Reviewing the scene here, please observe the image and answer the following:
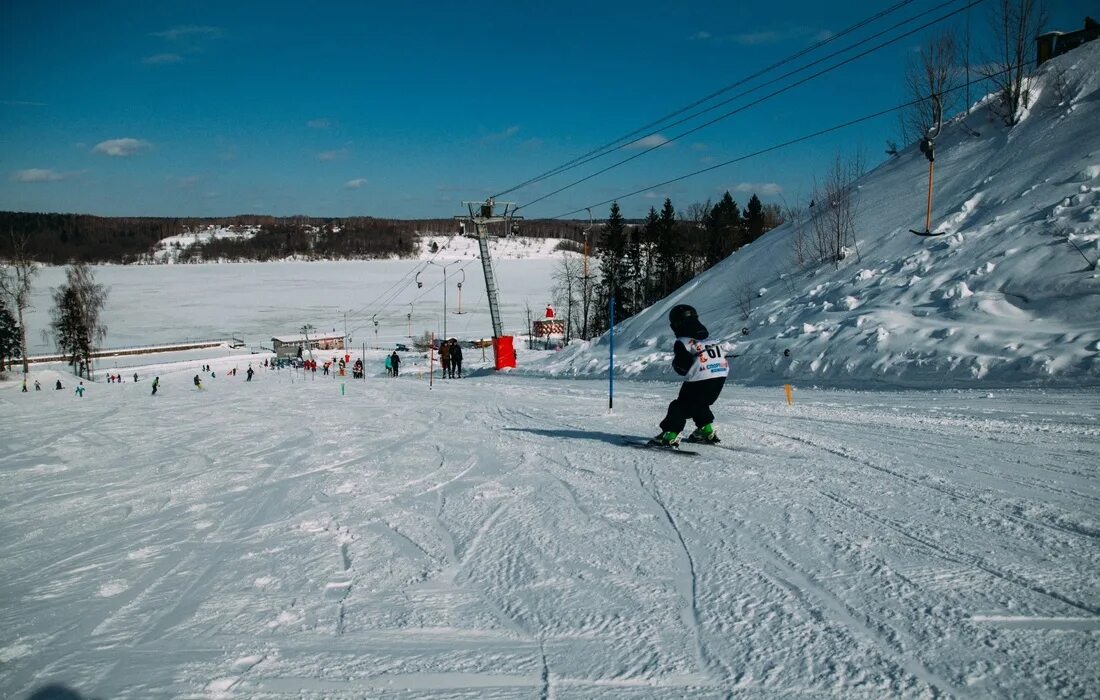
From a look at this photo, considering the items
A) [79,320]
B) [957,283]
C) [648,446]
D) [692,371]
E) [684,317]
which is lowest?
[648,446]

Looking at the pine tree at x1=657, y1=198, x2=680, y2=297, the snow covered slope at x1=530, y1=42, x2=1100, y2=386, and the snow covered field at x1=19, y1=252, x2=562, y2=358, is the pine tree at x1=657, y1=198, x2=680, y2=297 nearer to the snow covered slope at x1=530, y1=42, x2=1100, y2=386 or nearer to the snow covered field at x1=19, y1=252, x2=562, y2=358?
the snow covered field at x1=19, y1=252, x2=562, y2=358

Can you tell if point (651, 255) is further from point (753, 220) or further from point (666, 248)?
point (753, 220)

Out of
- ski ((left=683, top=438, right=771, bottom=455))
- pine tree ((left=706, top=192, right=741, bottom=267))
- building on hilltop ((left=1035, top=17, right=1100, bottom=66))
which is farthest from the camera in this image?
pine tree ((left=706, top=192, right=741, bottom=267))

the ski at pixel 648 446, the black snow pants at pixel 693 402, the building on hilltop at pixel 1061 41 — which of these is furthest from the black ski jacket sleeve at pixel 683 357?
the building on hilltop at pixel 1061 41

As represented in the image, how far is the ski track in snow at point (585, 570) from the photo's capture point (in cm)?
272

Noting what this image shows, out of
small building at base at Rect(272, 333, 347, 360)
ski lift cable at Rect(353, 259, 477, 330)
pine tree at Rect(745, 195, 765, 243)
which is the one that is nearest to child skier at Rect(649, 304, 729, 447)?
small building at base at Rect(272, 333, 347, 360)

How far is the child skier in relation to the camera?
6547 mm

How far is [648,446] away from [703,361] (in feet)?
3.99

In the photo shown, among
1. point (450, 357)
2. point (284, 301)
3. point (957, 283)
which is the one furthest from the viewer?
point (284, 301)

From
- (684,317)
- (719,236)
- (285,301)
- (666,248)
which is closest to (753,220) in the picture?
(719,236)

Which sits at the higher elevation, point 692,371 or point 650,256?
point 650,256

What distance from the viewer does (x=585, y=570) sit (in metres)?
3.76

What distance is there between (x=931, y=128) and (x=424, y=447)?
95.2 ft

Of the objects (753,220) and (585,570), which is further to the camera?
(753,220)
